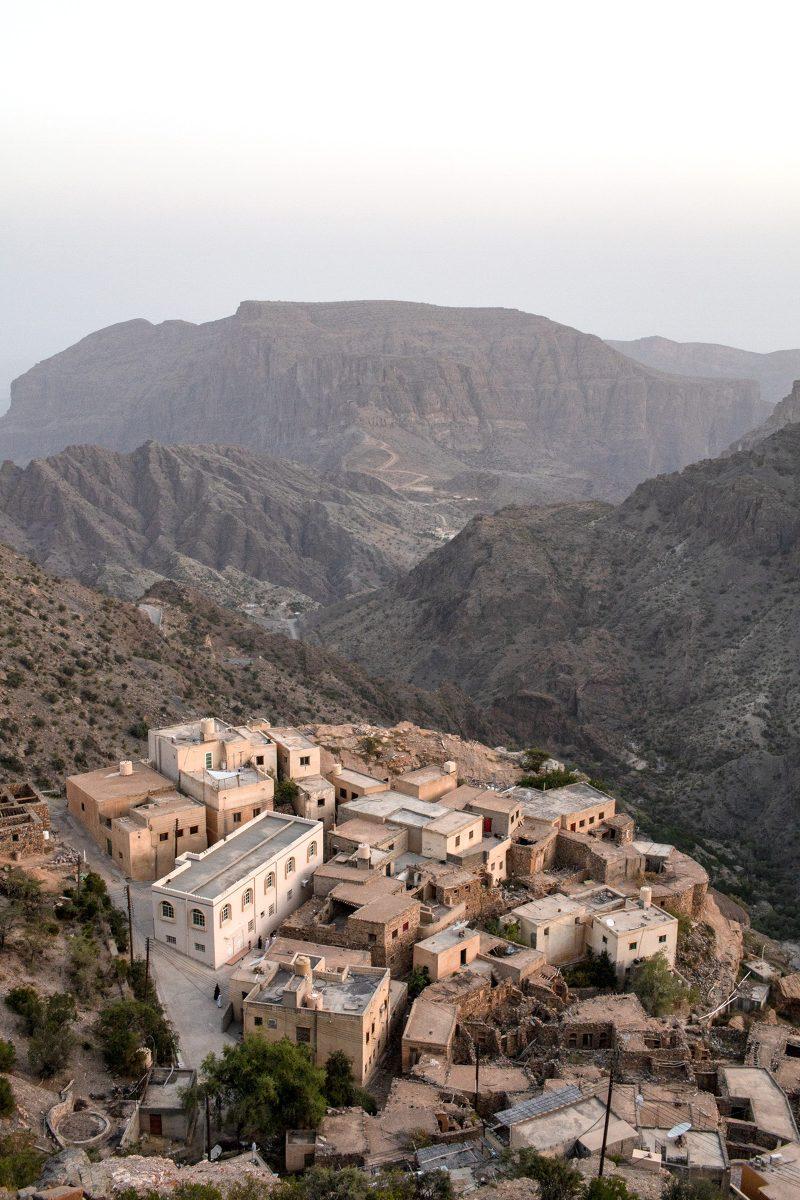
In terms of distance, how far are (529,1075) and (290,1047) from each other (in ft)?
18.7

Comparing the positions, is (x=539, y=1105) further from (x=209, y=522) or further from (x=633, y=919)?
(x=209, y=522)

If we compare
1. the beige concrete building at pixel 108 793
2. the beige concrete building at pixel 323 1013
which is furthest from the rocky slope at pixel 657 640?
the beige concrete building at pixel 323 1013

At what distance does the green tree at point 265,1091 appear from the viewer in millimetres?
23078

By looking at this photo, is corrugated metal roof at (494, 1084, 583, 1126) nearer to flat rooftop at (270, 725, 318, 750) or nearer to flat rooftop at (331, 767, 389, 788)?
flat rooftop at (331, 767, 389, 788)

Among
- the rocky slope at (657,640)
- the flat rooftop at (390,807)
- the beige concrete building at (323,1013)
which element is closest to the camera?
the beige concrete building at (323,1013)

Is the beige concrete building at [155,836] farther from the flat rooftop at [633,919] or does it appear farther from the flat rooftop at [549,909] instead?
the flat rooftop at [633,919]

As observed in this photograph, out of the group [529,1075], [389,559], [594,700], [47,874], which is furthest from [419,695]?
[389,559]

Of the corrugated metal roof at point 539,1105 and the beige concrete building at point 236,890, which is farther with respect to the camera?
the beige concrete building at point 236,890

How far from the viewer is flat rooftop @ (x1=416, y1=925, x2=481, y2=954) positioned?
29723 mm

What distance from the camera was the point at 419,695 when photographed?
77.2 metres

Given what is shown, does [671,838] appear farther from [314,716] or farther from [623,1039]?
[623,1039]

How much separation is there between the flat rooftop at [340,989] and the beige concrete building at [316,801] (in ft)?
30.2

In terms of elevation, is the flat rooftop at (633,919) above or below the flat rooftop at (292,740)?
below

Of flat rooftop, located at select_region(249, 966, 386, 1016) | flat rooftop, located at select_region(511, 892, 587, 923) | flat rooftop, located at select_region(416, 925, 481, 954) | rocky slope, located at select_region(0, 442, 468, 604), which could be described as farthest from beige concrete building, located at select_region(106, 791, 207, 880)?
rocky slope, located at select_region(0, 442, 468, 604)
